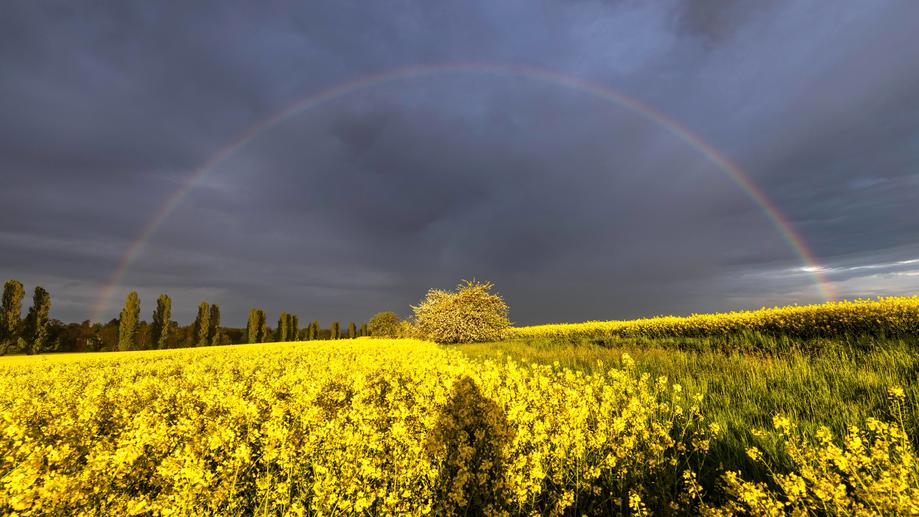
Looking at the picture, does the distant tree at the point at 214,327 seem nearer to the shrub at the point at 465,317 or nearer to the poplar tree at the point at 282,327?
the poplar tree at the point at 282,327

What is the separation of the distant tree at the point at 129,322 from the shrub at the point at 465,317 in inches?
1267

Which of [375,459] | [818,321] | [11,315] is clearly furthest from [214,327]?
[818,321]

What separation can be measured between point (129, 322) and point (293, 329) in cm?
1901

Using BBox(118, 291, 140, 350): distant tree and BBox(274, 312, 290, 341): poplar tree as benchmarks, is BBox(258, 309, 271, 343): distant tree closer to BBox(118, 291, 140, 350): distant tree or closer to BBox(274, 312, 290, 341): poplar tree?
BBox(274, 312, 290, 341): poplar tree

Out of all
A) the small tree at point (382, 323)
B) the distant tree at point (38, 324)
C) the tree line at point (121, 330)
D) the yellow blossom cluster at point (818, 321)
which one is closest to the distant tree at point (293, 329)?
the tree line at point (121, 330)

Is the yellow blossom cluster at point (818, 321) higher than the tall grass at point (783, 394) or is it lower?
higher

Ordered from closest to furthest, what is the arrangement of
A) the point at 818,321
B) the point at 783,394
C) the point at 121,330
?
the point at 783,394
the point at 818,321
the point at 121,330

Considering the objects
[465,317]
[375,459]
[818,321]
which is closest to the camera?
[375,459]

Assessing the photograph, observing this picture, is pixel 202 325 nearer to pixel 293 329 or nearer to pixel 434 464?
pixel 293 329

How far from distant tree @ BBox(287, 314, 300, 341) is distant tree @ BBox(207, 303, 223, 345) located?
29.5ft

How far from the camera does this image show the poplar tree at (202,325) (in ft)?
144

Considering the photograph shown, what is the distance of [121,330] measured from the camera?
38.2 m

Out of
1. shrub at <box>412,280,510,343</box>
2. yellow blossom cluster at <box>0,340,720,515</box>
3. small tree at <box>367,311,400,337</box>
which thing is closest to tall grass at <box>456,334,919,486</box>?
yellow blossom cluster at <box>0,340,720,515</box>

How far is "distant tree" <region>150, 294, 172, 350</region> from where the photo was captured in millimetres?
40031
